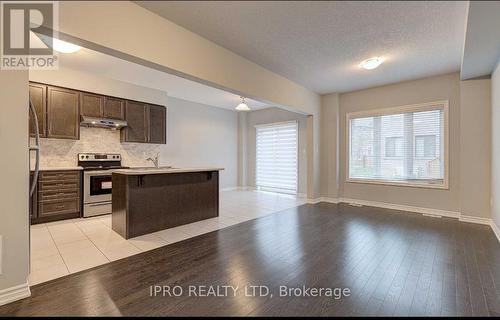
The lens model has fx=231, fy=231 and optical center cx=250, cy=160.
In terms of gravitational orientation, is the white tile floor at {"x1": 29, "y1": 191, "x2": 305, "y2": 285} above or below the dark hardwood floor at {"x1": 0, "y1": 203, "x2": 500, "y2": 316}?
above

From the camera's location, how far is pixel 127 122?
16.7 ft

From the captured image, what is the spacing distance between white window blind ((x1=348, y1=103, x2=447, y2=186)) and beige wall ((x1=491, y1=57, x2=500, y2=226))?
2.54 feet

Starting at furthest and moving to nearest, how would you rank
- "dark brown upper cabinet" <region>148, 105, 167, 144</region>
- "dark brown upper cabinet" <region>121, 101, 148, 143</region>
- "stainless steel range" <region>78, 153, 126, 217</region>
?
"dark brown upper cabinet" <region>148, 105, 167, 144</region> < "dark brown upper cabinet" <region>121, 101, 148, 143</region> < "stainless steel range" <region>78, 153, 126, 217</region>

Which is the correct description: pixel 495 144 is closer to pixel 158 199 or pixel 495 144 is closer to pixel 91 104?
pixel 158 199

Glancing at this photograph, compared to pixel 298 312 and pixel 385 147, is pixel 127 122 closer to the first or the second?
pixel 298 312

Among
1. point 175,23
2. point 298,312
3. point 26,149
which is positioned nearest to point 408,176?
point 298,312

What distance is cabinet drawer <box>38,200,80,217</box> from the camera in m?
3.90

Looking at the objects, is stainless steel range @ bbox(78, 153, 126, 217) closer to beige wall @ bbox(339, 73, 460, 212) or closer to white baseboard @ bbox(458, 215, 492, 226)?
beige wall @ bbox(339, 73, 460, 212)

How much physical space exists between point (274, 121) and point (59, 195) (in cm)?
569

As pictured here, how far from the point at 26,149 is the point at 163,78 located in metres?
3.25

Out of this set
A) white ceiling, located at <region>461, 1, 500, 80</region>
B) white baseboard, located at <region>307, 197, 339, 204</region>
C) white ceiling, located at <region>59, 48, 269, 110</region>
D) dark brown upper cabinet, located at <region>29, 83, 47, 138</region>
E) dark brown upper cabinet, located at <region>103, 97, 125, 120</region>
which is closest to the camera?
white ceiling, located at <region>461, 1, 500, 80</region>

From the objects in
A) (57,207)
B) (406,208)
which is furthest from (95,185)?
(406,208)

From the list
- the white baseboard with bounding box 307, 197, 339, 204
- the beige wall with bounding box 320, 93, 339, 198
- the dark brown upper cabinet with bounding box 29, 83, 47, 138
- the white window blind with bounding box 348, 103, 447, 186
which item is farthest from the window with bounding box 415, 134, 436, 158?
the dark brown upper cabinet with bounding box 29, 83, 47, 138

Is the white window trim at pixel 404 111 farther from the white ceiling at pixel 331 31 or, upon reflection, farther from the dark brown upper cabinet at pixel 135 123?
the dark brown upper cabinet at pixel 135 123
